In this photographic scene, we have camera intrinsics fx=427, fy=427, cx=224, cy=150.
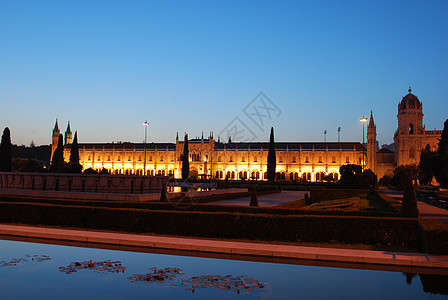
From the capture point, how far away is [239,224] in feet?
42.5

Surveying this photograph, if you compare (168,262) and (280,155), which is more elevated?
(280,155)

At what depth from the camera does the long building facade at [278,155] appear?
8112 cm

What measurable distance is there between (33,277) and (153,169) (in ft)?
298

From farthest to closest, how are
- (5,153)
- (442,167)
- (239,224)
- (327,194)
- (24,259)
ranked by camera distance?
(5,153) → (442,167) → (327,194) → (239,224) → (24,259)

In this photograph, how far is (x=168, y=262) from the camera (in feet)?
31.5

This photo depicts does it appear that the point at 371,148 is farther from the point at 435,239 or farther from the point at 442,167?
the point at 435,239

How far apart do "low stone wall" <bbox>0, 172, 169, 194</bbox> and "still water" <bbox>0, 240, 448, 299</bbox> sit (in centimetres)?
1515

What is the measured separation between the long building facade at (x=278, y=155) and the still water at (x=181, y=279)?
70.6 m

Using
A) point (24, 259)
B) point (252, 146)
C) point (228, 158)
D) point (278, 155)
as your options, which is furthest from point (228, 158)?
point (24, 259)

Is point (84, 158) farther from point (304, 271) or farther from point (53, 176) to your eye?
point (304, 271)

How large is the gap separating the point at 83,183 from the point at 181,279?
18.6m

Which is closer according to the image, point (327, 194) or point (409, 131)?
point (327, 194)

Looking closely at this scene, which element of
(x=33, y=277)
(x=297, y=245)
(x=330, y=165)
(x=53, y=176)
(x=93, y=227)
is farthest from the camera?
(x=330, y=165)

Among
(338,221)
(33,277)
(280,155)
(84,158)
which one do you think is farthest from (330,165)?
(33,277)
